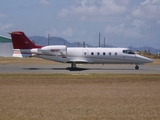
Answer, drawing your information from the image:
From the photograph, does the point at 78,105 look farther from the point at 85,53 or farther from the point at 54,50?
the point at 85,53

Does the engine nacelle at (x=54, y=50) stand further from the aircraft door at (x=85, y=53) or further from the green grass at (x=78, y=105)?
the green grass at (x=78, y=105)

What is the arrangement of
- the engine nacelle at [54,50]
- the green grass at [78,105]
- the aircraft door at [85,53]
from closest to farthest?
the green grass at [78,105] < the engine nacelle at [54,50] < the aircraft door at [85,53]

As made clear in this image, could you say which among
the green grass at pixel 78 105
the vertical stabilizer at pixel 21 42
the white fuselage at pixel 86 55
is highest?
the vertical stabilizer at pixel 21 42

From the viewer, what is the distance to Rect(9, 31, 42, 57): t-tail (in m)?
38.8

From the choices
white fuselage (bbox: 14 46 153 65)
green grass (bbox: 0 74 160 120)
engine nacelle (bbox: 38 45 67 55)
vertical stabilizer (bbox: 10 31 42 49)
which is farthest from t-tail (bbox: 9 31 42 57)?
green grass (bbox: 0 74 160 120)

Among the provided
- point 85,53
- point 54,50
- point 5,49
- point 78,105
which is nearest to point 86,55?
point 85,53

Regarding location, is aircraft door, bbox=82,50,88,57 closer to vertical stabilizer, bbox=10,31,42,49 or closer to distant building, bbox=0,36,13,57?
vertical stabilizer, bbox=10,31,42,49

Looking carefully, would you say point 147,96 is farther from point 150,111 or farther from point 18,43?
point 18,43

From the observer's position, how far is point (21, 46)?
128ft

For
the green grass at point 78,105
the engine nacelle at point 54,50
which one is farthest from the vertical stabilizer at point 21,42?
the green grass at point 78,105

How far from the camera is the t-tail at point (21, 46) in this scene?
38.8m

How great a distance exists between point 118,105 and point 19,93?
5.04 meters

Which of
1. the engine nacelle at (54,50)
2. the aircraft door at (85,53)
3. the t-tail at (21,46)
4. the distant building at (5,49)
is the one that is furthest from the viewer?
the distant building at (5,49)

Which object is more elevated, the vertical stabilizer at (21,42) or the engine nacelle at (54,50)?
the vertical stabilizer at (21,42)
